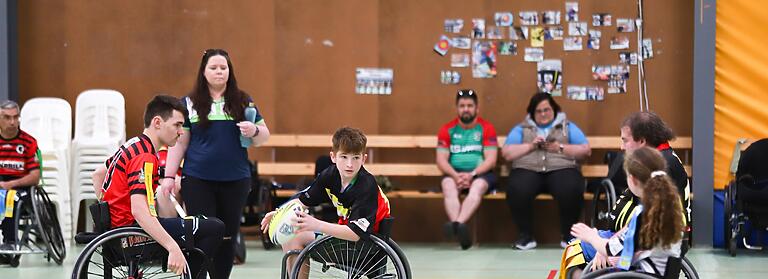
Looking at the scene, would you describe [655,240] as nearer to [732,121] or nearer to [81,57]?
[732,121]

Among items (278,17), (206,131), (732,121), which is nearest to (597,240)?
(206,131)

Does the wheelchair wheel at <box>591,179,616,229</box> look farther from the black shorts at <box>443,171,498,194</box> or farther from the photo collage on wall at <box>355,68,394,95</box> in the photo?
the photo collage on wall at <box>355,68,394,95</box>

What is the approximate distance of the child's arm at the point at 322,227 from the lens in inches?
184

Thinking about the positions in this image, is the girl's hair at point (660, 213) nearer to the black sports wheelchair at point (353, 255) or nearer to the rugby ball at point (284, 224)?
the black sports wheelchair at point (353, 255)

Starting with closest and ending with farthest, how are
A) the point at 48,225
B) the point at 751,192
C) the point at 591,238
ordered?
the point at 591,238 < the point at 48,225 < the point at 751,192

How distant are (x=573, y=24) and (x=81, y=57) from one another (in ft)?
12.1

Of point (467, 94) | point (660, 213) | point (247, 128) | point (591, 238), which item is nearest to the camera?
point (660, 213)

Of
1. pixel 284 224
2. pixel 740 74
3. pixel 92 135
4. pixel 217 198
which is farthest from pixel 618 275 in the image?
pixel 92 135

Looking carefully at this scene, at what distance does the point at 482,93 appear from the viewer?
8.75 metres

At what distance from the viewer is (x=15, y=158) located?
7230 millimetres

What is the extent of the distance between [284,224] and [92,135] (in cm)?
427

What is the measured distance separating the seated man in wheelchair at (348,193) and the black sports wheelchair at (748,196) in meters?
3.59

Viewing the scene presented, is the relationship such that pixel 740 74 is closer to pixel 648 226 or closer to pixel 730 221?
pixel 730 221

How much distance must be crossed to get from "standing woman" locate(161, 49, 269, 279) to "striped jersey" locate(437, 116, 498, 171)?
9.44 feet
